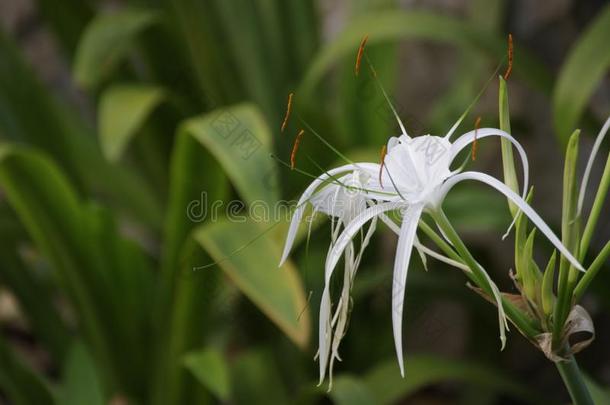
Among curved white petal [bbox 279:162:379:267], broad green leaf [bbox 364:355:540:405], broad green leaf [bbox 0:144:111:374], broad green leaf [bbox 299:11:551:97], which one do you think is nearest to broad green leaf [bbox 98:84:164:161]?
broad green leaf [bbox 0:144:111:374]

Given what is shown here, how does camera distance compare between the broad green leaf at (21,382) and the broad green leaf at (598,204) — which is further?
the broad green leaf at (21,382)

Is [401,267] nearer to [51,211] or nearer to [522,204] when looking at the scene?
[522,204]

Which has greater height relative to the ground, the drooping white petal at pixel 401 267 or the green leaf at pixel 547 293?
the drooping white petal at pixel 401 267

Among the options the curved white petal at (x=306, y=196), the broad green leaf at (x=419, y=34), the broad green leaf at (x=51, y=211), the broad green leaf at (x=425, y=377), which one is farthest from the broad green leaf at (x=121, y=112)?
the curved white petal at (x=306, y=196)

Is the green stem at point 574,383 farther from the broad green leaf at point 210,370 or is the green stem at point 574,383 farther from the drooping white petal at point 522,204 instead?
the broad green leaf at point 210,370

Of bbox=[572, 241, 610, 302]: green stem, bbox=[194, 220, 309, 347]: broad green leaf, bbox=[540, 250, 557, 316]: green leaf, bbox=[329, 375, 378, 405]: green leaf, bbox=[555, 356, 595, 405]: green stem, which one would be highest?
bbox=[572, 241, 610, 302]: green stem

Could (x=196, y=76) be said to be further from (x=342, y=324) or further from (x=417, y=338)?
(x=342, y=324)

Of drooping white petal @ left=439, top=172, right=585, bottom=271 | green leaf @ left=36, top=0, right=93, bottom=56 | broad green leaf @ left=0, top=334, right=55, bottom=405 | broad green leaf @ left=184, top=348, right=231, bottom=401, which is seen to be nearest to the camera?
drooping white petal @ left=439, top=172, right=585, bottom=271

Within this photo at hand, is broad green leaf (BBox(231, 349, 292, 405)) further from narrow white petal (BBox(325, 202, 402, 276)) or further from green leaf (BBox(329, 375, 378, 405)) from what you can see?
narrow white petal (BBox(325, 202, 402, 276))
